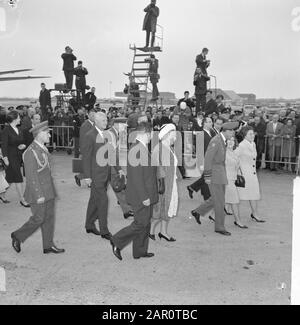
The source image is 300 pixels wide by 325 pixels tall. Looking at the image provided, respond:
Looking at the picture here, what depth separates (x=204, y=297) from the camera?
4.32 m

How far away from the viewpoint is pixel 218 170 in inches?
250

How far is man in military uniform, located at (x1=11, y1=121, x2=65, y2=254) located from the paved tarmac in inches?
10.1

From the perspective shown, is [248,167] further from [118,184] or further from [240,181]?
[118,184]

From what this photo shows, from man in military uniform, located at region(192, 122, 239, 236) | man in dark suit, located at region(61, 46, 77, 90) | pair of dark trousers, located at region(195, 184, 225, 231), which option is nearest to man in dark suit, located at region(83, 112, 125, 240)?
man in military uniform, located at region(192, 122, 239, 236)

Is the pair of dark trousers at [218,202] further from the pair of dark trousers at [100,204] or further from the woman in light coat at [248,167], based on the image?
the pair of dark trousers at [100,204]

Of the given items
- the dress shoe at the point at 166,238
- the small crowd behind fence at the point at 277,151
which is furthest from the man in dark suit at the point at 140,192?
the small crowd behind fence at the point at 277,151

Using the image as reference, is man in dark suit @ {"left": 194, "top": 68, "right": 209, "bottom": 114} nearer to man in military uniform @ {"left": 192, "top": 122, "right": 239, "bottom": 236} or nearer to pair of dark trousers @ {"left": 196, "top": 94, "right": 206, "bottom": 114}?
pair of dark trousers @ {"left": 196, "top": 94, "right": 206, "bottom": 114}

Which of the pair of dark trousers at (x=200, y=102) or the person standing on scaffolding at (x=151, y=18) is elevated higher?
the person standing on scaffolding at (x=151, y=18)

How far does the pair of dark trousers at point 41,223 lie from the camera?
545cm

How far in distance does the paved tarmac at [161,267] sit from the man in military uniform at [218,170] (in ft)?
1.08

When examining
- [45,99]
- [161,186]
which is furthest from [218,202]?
[45,99]

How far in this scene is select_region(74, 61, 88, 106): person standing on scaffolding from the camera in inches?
640

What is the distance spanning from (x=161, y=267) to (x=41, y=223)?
1.67 metres

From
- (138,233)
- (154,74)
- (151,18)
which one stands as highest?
(151,18)
